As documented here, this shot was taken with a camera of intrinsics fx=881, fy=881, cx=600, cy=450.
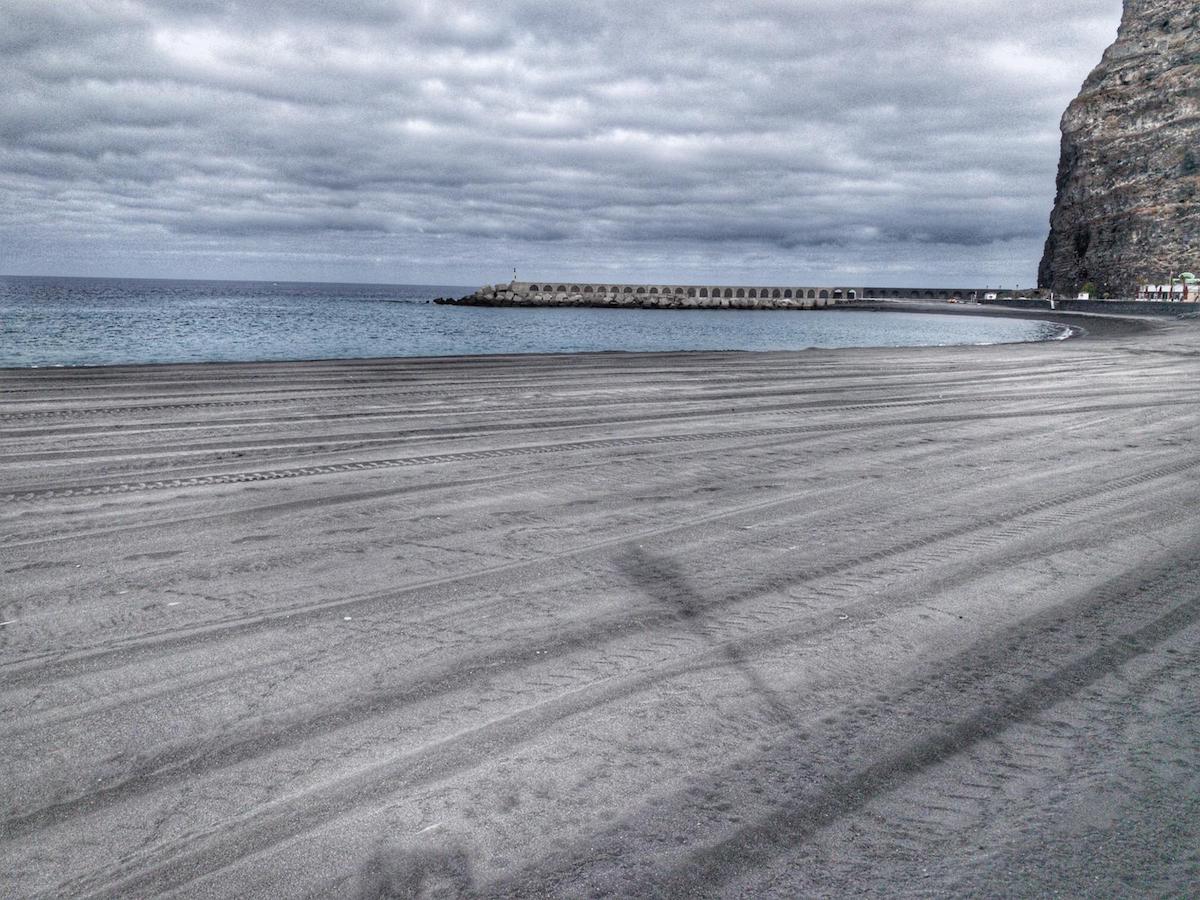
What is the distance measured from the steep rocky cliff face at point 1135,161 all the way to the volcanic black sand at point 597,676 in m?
86.6

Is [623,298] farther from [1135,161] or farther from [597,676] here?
[597,676]

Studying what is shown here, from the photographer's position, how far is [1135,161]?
84.4 metres

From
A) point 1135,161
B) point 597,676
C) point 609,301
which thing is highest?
point 1135,161

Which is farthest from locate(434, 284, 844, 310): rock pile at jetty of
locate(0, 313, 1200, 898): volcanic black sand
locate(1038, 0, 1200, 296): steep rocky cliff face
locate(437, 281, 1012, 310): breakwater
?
locate(0, 313, 1200, 898): volcanic black sand

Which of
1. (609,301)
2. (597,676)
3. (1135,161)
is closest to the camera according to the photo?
(597,676)

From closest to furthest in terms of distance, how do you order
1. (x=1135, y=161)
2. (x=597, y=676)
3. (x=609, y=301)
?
(x=597, y=676)
(x=1135, y=161)
(x=609, y=301)

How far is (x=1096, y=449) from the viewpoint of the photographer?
10.1 m

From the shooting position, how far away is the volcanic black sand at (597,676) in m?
2.77

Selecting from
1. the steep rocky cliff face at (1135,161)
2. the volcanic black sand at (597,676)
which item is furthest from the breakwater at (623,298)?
the volcanic black sand at (597,676)

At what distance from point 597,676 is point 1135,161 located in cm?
9966

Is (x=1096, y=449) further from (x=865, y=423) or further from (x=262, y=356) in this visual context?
(x=262, y=356)

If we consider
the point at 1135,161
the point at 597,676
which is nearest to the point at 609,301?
the point at 1135,161

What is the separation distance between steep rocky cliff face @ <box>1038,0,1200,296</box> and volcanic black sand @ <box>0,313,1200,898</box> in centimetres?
8661

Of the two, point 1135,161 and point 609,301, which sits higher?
point 1135,161
